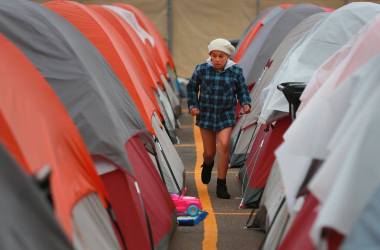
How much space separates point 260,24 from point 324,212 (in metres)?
13.5

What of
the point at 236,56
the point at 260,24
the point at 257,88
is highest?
the point at 257,88

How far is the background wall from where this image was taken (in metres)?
26.8

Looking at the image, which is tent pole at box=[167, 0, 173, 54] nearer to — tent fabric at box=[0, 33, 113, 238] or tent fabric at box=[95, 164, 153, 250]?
tent fabric at box=[95, 164, 153, 250]

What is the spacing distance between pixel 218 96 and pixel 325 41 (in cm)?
182

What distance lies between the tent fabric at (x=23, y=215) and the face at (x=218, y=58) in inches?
259

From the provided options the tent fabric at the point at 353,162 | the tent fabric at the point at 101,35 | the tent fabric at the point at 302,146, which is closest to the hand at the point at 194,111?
the tent fabric at the point at 101,35

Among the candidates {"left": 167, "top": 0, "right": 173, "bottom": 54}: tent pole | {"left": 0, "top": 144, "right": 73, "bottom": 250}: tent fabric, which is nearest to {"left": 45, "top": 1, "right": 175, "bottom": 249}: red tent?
{"left": 0, "top": 144, "right": 73, "bottom": 250}: tent fabric

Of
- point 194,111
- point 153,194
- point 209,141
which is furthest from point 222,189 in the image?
point 153,194

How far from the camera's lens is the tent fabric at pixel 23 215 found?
14.9ft

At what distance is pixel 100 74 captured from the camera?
27.2 feet

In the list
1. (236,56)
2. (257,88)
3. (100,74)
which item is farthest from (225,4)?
(100,74)

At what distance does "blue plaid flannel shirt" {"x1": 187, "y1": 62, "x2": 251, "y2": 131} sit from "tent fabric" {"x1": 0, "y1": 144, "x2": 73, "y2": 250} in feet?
21.4

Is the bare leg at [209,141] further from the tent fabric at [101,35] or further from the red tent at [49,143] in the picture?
the red tent at [49,143]

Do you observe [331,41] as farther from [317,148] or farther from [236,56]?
[236,56]
